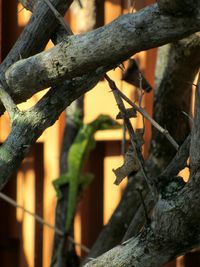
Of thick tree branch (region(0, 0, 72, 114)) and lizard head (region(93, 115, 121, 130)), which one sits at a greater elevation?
lizard head (region(93, 115, 121, 130))

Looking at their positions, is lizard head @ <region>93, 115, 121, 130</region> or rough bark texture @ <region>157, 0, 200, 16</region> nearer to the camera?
rough bark texture @ <region>157, 0, 200, 16</region>

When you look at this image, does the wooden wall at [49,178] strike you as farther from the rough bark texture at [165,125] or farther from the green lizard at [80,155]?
the rough bark texture at [165,125]

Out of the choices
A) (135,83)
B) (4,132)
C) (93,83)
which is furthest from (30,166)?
(93,83)

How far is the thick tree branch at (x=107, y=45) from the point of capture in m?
1.40

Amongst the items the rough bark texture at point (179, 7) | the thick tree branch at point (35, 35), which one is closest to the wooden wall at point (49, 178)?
the thick tree branch at point (35, 35)

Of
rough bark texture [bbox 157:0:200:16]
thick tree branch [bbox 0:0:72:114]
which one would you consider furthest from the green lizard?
rough bark texture [bbox 157:0:200:16]

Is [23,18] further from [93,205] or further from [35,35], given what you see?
[35,35]

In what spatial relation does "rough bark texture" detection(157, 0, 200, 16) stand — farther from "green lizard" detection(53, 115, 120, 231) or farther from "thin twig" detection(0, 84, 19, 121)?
"green lizard" detection(53, 115, 120, 231)

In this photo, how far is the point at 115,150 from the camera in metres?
3.70

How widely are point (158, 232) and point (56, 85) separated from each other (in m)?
0.47

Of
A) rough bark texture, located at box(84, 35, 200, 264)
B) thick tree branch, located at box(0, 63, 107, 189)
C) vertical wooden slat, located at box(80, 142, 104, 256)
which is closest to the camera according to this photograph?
thick tree branch, located at box(0, 63, 107, 189)

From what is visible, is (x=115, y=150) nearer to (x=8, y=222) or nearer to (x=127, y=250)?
(x=8, y=222)

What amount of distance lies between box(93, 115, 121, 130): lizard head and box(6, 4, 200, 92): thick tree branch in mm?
1705

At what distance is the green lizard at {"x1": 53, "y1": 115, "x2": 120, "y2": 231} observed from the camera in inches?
131
